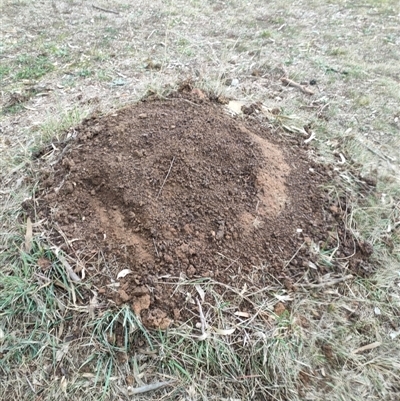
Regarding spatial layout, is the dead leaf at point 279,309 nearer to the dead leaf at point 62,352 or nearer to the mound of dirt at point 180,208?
the mound of dirt at point 180,208

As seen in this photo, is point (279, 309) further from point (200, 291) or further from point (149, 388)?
point (149, 388)

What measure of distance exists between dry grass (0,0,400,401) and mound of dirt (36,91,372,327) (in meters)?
0.10

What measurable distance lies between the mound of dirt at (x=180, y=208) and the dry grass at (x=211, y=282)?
10 cm

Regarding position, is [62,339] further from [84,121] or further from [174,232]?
[84,121]

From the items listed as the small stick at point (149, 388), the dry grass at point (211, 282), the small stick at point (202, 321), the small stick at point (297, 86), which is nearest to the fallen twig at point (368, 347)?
the dry grass at point (211, 282)

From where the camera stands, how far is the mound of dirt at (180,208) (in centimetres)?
174

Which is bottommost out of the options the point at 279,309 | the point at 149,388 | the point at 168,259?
the point at 149,388

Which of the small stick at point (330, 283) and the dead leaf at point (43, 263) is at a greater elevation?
the dead leaf at point (43, 263)

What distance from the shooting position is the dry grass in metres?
1.57

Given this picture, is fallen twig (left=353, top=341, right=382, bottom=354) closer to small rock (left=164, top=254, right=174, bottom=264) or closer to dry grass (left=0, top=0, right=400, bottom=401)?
dry grass (left=0, top=0, right=400, bottom=401)

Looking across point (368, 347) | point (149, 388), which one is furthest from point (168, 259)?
point (368, 347)

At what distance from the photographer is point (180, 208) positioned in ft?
6.11

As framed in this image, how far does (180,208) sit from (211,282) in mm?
377

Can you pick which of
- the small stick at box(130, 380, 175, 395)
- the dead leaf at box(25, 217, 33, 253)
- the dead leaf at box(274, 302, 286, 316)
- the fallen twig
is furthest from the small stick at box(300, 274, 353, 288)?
the dead leaf at box(25, 217, 33, 253)
